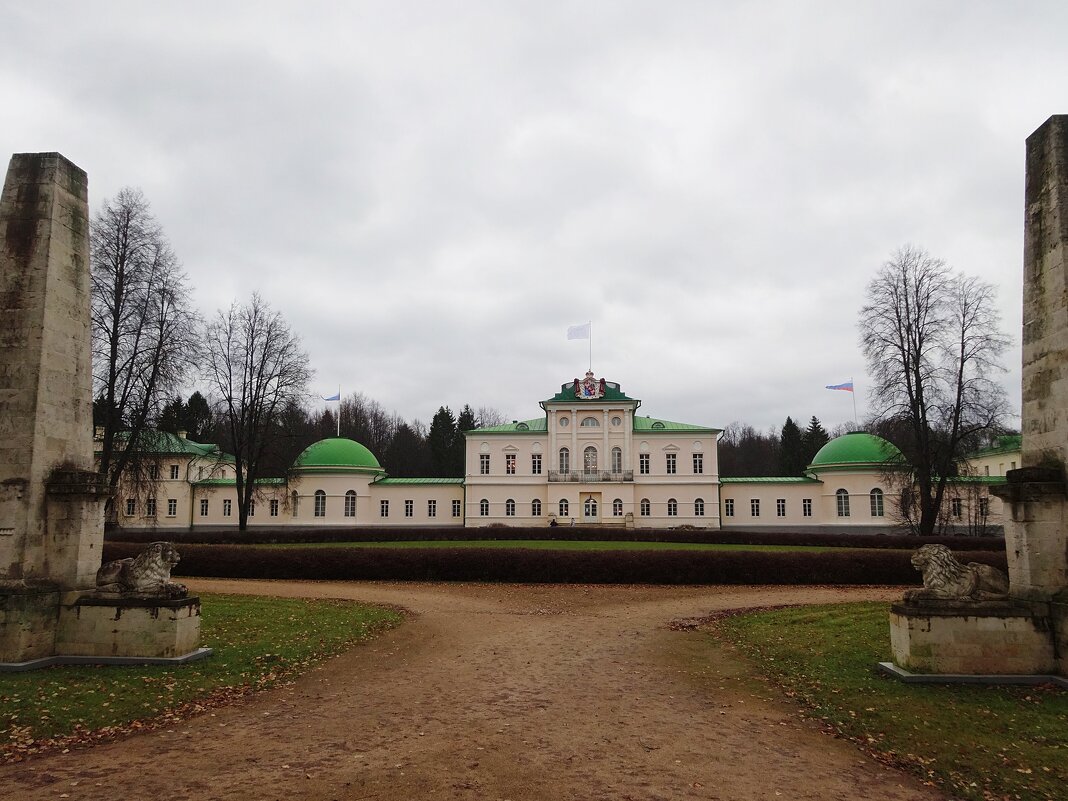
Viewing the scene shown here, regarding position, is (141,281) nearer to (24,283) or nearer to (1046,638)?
(24,283)

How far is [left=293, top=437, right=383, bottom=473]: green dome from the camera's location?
51.4m

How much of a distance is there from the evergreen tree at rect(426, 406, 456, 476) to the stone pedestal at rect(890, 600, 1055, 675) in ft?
233

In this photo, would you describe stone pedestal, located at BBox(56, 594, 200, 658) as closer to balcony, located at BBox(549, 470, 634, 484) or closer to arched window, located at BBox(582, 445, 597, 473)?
balcony, located at BBox(549, 470, 634, 484)

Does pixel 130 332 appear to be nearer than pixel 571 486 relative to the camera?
Yes

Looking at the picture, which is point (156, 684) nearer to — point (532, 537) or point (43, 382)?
point (43, 382)

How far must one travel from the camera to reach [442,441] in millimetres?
80562

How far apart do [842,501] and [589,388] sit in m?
20.8

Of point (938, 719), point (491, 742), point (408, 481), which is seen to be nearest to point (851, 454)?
point (408, 481)

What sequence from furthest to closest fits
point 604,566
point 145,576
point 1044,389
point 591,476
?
point 591,476 → point 604,566 → point 145,576 → point 1044,389

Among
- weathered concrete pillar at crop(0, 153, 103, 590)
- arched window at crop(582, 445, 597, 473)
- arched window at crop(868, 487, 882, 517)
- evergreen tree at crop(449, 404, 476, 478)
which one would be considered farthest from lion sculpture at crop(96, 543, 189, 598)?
evergreen tree at crop(449, 404, 476, 478)

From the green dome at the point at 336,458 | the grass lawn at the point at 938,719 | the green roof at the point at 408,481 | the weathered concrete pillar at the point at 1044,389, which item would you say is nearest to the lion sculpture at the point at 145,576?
the grass lawn at the point at 938,719

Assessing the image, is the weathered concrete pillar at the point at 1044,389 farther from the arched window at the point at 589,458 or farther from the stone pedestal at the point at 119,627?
the arched window at the point at 589,458

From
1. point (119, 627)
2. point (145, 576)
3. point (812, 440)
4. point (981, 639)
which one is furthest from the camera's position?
point (812, 440)

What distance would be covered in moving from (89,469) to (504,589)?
514 inches
